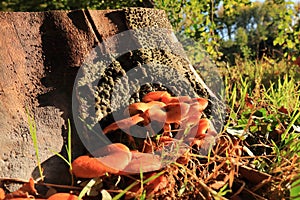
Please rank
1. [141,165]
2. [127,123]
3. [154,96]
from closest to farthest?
1. [141,165]
2. [127,123]
3. [154,96]

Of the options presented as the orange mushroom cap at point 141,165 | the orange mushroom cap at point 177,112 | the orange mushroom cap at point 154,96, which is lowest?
the orange mushroom cap at point 141,165

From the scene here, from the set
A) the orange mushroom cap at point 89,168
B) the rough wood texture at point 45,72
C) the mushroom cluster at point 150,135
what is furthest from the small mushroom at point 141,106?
the orange mushroom cap at point 89,168

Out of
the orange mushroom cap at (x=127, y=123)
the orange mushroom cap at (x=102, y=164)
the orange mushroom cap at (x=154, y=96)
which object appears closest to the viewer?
the orange mushroom cap at (x=102, y=164)

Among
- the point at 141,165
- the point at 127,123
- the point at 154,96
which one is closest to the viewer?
the point at 141,165

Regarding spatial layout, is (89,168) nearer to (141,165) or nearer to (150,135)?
(141,165)

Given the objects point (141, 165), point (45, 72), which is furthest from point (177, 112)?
point (45, 72)

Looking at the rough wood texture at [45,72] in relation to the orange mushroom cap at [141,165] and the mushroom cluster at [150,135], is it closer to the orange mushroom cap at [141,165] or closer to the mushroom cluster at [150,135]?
the mushroom cluster at [150,135]

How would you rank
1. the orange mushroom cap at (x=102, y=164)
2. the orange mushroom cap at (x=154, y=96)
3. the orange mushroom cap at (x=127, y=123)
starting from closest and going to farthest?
the orange mushroom cap at (x=102, y=164), the orange mushroom cap at (x=127, y=123), the orange mushroom cap at (x=154, y=96)
